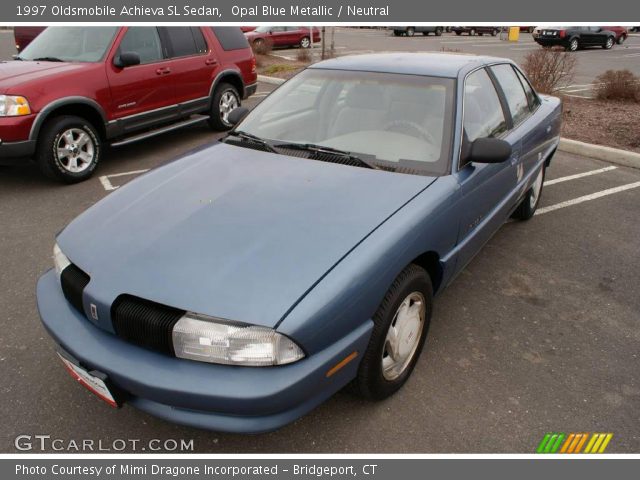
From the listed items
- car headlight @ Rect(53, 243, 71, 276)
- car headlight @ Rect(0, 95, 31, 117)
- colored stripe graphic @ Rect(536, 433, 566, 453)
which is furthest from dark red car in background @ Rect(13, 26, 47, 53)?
colored stripe graphic @ Rect(536, 433, 566, 453)

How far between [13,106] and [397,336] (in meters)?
4.64

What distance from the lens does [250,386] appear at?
1773 mm

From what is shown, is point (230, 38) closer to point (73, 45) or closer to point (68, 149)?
point (73, 45)

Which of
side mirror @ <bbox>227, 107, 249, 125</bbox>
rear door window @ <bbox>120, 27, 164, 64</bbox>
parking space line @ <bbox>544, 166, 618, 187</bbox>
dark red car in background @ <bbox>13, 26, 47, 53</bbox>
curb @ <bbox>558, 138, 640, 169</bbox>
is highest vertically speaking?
dark red car in background @ <bbox>13, 26, 47, 53</bbox>

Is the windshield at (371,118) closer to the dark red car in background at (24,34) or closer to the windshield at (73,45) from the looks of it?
the windshield at (73,45)

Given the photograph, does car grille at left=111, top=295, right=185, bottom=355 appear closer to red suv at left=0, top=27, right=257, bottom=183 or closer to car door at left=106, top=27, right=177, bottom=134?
red suv at left=0, top=27, right=257, bottom=183

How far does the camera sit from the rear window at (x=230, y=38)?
23.7 feet

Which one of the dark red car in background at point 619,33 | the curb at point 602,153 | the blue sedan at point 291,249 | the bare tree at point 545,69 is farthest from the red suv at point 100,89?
the dark red car in background at point 619,33

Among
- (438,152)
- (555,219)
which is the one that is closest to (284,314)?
(438,152)

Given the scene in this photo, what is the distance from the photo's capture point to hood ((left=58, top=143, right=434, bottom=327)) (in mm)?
1899

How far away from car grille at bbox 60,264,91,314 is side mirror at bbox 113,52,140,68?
4130 mm

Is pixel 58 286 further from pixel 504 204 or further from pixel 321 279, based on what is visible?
pixel 504 204

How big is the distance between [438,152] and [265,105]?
1.42m

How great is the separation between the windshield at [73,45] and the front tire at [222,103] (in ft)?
5.62
